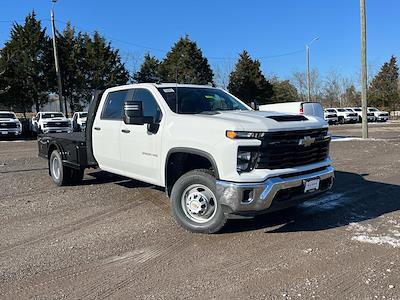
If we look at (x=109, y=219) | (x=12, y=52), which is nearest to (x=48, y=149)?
(x=109, y=219)

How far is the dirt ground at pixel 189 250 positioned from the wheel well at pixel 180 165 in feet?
2.05

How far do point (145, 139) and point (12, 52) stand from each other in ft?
122

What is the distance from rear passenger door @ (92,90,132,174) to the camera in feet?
22.3

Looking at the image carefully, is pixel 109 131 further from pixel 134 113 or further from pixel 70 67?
pixel 70 67

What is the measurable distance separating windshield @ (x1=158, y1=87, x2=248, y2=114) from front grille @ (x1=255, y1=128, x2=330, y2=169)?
5.05 feet

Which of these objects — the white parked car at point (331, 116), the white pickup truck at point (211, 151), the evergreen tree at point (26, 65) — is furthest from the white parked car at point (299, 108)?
the evergreen tree at point (26, 65)

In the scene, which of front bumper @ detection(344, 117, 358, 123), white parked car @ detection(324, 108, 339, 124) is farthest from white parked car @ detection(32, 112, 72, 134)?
front bumper @ detection(344, 117, 358, 123)

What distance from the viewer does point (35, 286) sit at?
3.99 meters

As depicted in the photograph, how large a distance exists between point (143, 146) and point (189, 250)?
191cm

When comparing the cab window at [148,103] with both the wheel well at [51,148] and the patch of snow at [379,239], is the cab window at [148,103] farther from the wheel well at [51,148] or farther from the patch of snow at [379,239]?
the wheel well at [51,148]

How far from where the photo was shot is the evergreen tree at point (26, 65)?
125 ft

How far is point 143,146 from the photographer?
20.2ft

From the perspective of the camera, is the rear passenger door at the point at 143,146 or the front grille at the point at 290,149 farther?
the rear passenger door at the point at 143,146

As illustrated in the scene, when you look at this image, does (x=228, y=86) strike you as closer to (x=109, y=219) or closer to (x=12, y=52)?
(x=12, y=52)
